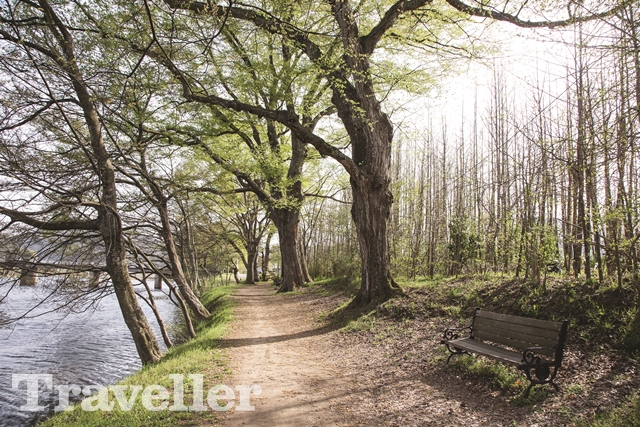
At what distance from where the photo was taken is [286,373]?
5.36m

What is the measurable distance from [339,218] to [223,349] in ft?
43.8

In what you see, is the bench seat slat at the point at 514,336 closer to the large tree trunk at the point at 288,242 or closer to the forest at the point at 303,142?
the forest at the point at 303,142

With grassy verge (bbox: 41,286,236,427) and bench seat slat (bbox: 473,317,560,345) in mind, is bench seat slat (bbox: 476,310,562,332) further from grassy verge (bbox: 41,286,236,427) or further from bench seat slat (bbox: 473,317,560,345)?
grassy verge (bbox: 41,286,236,427)

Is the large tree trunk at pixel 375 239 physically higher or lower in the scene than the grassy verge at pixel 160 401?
higher

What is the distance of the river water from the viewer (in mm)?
7215

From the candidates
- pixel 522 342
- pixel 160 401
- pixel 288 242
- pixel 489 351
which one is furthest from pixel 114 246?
pixel 288 242

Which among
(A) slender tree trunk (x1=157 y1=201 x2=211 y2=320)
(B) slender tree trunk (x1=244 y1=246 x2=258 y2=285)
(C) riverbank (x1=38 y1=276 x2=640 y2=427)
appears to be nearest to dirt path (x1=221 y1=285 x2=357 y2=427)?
(C) riverbank (x1=38 y1=276 x2=640 y2=427)

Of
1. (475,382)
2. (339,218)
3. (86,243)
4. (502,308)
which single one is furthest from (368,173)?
(339,218)

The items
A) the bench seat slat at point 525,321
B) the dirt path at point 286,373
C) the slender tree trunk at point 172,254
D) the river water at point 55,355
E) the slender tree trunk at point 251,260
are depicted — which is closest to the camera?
the dirt path at point 286,373

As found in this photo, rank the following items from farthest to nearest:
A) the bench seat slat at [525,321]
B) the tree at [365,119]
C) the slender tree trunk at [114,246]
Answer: the tree at [365,119], the slender tree trunk at [114,246], the bench seat slat at [525,321]

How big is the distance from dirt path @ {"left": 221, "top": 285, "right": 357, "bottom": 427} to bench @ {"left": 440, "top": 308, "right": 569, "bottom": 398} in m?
1.77

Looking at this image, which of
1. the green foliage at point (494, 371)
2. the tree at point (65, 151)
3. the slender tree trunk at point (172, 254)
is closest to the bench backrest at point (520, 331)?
the green foliage at point (494, 371)

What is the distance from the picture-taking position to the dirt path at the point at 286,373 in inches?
151

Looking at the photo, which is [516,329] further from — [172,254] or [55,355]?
[55,355]
